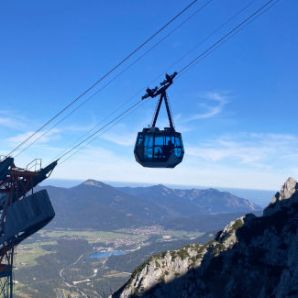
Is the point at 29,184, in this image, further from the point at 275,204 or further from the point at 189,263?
the point at 275,204

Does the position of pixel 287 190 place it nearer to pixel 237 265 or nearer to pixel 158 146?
pixel 237 265

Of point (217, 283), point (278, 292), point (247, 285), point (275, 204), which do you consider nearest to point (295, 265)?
point (278, 292)

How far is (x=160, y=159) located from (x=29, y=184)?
103 ft

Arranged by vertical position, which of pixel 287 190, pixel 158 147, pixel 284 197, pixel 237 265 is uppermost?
pixel 158 147

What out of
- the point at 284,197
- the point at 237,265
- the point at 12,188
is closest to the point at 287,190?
the point at 284,197

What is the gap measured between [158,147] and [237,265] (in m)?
37.6

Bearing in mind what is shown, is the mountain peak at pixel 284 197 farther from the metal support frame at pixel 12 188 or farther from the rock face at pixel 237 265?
the metal support frame at pixel 12 188

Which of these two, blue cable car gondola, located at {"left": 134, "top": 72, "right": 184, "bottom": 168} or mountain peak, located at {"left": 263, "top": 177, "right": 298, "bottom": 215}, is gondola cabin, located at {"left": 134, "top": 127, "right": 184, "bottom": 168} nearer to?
blue cable car gondola, located at {"left": 134, "top": 72, "right": 184, "bottom": 168}

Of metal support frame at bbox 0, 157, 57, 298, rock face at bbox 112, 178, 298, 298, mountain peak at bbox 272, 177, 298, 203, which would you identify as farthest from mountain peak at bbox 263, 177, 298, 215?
metal support frame at bbox 0, 157, 57, 298

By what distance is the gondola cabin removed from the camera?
4106cm

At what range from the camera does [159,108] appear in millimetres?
35938

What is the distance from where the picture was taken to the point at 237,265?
71375mm

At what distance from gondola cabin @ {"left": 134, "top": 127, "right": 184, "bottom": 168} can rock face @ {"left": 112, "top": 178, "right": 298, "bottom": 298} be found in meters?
25.0

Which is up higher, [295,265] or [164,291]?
[295,265]
